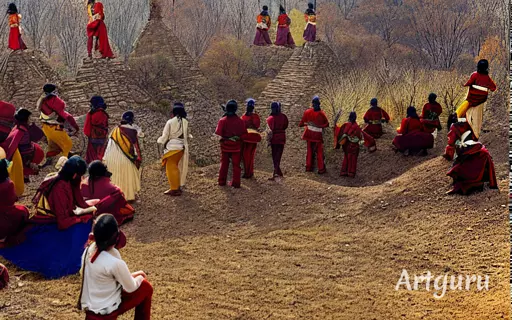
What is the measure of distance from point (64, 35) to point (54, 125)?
17.2 meters

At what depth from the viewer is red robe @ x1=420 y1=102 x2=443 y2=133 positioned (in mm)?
11047

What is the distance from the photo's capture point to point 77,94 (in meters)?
14.5

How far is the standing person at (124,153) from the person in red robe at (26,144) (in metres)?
1.32

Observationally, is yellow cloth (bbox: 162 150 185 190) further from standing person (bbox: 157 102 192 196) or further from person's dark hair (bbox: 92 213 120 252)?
person's dark hair (bbox: 92 213 120 252)

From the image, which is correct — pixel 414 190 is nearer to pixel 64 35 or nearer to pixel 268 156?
pixel 268 156

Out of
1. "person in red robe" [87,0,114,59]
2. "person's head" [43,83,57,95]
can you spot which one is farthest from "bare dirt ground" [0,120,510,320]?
"person in red robe" [87,0,114,59]

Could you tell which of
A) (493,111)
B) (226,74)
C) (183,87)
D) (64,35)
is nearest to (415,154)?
(493,111)

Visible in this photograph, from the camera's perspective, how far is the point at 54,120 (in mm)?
9492

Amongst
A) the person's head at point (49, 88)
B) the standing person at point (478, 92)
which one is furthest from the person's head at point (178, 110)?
the standing person at point (478, 92)

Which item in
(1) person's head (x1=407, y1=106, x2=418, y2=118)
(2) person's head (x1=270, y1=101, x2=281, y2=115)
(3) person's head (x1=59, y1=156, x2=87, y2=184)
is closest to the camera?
(3) person's head (x1=59, y1=156, x2=87, y2=184)

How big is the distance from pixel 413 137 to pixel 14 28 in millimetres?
10168

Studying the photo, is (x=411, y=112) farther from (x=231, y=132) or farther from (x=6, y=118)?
(x=6, y=118)

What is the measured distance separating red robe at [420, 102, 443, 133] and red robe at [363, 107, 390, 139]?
3.62ft

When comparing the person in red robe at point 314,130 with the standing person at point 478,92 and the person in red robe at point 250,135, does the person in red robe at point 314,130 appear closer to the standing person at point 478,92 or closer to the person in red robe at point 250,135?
the person in red robe at point 250,135
